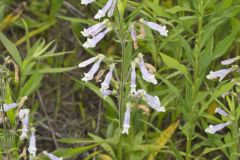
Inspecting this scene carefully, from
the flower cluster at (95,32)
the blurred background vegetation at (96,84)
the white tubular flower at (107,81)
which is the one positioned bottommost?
the blurred background vegetation at (96,84)

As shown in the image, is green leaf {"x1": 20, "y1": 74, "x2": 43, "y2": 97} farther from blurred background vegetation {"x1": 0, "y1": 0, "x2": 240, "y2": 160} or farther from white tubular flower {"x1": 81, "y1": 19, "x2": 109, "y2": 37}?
white tubular flower {"x1": 81, "y1": 19, "x2": 109, "y2": 37}

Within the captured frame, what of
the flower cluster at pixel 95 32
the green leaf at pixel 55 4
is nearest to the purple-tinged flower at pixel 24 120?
the flower cluster at pixel 95 32

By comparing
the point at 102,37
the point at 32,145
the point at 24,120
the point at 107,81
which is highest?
the point at 102,37

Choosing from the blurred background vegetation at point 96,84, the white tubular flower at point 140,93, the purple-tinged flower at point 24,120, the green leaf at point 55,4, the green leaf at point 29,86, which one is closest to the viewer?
the purple-tinged flower at point 24,120

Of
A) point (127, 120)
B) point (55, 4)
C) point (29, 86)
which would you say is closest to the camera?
point (127, 120)

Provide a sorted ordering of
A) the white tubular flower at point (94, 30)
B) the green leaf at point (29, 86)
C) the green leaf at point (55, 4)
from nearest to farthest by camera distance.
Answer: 1. the white tubular flower at point (94, 30)
2. the green leaf at point (29, 86)
3. the green leaf at point (55, 4)

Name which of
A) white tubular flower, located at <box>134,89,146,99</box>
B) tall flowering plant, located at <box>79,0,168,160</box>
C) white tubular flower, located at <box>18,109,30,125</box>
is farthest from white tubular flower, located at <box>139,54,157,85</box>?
white tubular flower, located at <box>18,109,30,125</box>

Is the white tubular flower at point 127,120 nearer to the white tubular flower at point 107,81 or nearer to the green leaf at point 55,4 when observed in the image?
the white tubular flower at point 107,81

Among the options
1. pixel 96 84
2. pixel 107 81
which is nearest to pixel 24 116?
pixel 107 81

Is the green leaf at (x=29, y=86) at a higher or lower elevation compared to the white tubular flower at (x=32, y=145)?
higher

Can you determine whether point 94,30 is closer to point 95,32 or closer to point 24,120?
point 95,32
